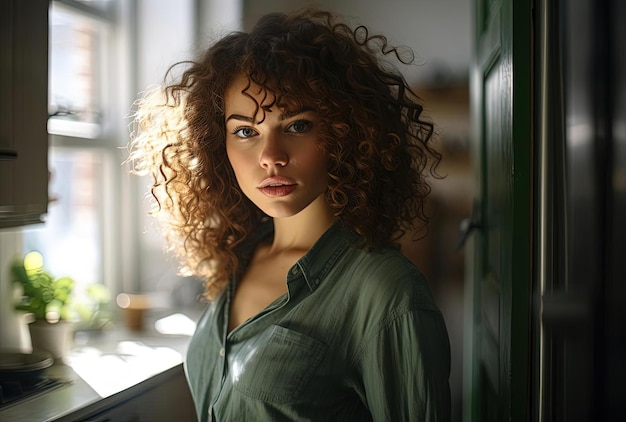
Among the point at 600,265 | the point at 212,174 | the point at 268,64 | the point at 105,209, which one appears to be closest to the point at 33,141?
the point at 105,209

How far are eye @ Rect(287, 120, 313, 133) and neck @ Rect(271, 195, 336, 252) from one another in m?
0.12

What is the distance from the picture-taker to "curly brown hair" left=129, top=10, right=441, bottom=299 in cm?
120

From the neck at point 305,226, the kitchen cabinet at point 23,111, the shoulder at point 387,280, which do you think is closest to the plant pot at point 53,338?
the kitchen cabinet at point 23,111

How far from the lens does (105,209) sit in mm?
1540

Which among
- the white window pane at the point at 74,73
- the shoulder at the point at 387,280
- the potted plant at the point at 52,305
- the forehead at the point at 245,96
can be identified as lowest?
the potted plant at the point at 52,305

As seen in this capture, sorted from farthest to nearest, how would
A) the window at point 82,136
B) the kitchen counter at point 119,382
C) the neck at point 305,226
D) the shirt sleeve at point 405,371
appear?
the window at point 82,136, the kitchen counter at point 119,382, the neck at point 305,226, the shirt sleeve at point 405,371

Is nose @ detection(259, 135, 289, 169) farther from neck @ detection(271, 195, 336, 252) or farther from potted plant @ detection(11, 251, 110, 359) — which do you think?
potted plant @ detection(11, 251, 110, 359)

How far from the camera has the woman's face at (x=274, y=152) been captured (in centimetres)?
120

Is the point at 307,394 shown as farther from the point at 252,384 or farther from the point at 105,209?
the point at 105,209

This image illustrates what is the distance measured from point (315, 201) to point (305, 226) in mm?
52

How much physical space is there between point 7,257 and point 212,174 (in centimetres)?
77

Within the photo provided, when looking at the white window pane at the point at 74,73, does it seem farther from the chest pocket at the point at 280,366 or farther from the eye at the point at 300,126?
the chest pocket at the point at 280,366

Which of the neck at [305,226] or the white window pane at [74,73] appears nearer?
the neck at [305,226]

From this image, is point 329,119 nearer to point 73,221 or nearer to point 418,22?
point 418,22
